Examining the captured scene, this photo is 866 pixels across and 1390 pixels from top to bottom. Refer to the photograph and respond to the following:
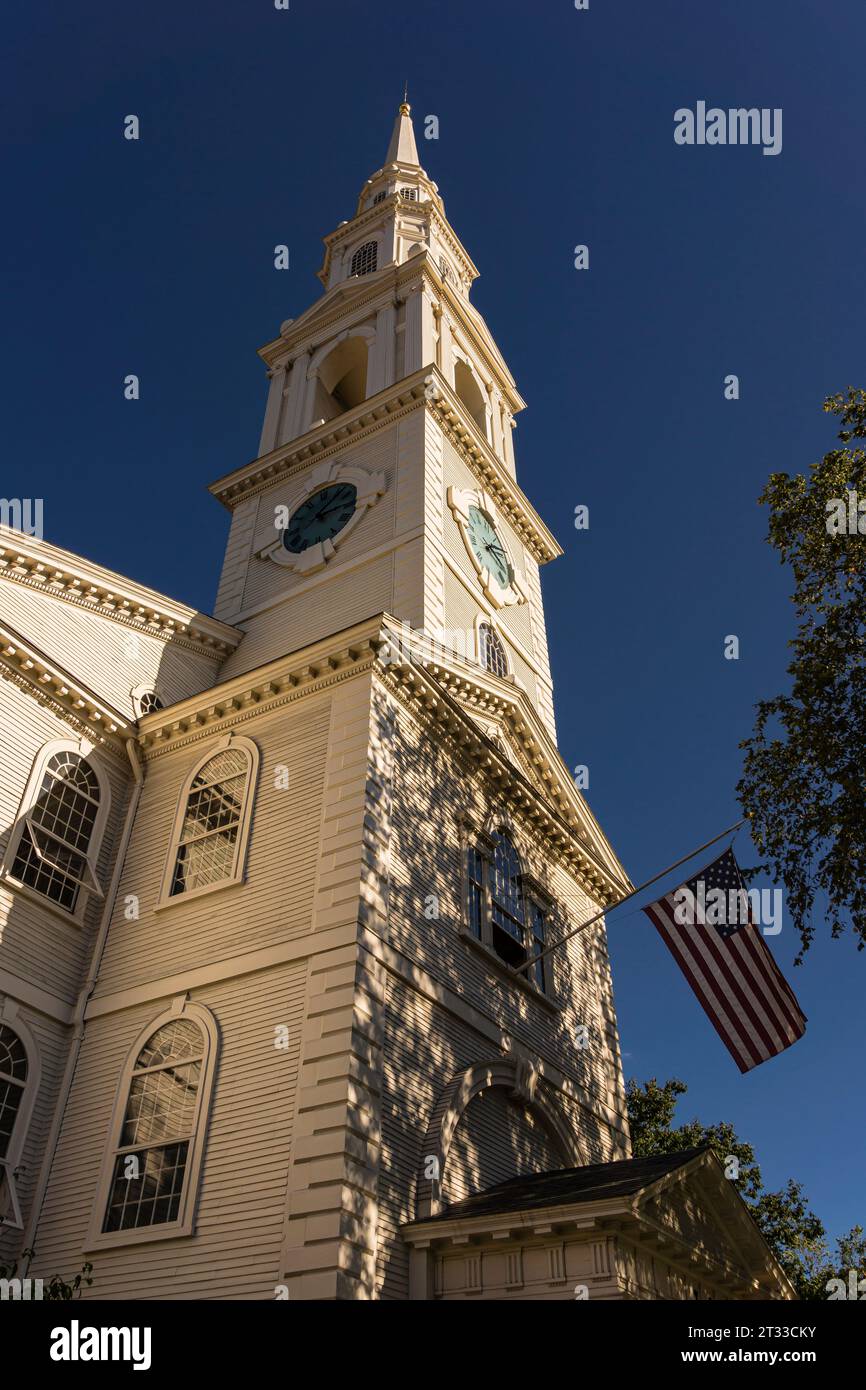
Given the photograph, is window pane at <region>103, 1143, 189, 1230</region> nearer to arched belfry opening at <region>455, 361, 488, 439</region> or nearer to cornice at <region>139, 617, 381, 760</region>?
cornice at <region>139, 617, 381, 760</region>

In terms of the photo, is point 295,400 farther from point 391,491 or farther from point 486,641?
point 486,641

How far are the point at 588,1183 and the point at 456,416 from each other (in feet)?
67.8

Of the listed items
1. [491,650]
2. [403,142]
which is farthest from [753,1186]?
[403,142]

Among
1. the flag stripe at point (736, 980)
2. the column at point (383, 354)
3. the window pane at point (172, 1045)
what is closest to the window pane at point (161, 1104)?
the window pane at point (172, 1045)

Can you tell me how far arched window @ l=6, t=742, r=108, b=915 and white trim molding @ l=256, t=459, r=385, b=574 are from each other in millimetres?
9601

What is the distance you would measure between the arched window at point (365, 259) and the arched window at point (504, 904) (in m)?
26.7

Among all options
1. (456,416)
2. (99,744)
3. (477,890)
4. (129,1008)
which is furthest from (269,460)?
(129,1008)

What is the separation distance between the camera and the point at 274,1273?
40.2ft

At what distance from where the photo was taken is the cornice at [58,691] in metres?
17.7

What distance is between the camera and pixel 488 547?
28.8 meters

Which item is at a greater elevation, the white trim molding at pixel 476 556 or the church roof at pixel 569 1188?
the white trim molding at pixel 476 556

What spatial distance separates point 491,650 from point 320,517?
602 centimetres

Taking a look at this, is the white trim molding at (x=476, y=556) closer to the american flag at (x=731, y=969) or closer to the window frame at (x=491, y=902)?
the window frame at (x=491, y=902)

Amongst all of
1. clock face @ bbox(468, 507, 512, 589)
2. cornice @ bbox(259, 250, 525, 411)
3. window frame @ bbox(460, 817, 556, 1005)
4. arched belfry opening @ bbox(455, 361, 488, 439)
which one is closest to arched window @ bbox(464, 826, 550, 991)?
window frame @ bbox(460, 817, 556, 1005)
